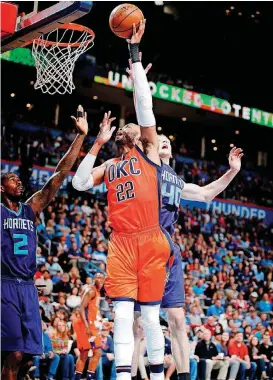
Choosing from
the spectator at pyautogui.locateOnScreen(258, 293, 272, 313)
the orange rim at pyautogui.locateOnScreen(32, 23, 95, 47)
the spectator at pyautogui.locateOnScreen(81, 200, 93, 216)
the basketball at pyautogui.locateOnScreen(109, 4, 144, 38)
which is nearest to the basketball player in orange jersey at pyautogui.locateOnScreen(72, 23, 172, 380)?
the basketball at pyautogui.locateOnScreen(109, 4, 144, 38)

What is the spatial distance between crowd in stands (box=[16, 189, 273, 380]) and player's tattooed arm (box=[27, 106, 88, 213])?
5.41 m

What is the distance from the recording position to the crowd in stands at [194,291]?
1112cm

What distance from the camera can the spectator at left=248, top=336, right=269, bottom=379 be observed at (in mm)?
13500

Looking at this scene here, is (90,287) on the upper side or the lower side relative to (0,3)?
lower

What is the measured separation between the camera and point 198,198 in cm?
605

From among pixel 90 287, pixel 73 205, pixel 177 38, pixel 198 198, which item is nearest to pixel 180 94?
pixel 177 38

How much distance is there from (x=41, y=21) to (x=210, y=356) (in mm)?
8912

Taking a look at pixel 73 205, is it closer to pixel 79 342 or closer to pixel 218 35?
pixel 79 342

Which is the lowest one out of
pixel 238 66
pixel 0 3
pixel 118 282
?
pixel 118 282

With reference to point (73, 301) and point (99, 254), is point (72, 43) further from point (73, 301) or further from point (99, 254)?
point (99, 254)

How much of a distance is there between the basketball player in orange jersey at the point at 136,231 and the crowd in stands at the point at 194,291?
586cm

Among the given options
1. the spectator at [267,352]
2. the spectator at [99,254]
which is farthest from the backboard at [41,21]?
the spectator at [267,352]

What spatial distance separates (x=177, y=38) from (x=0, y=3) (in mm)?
25272

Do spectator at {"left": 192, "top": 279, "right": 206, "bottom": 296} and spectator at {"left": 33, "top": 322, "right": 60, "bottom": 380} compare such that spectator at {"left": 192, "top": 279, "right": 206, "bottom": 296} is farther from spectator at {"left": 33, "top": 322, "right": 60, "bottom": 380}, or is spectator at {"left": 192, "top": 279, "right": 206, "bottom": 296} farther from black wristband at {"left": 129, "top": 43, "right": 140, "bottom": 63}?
black wristband at {"left": 129, "top": 43, "right": 140, "bottom": 63}
